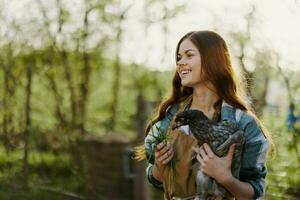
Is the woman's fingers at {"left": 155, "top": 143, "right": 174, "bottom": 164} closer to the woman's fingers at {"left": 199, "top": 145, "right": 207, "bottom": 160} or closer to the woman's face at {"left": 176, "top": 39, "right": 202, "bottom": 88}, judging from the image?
the woman's fingers at {"left": 199, "top": 145, "right": 207, "bottom": 160}

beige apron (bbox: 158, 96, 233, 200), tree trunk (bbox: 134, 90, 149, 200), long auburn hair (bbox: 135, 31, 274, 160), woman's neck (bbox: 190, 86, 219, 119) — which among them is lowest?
tree trunk (bbox: 134, 90, 149, 200)

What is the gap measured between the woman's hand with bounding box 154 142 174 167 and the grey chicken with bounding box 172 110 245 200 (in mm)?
122

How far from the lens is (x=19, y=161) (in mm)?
10562

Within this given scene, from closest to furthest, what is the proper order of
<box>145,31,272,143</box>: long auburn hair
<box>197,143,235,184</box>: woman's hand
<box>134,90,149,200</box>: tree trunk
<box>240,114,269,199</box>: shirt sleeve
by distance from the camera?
<box>197,143,235,184</box>: woman's hand
<box>240,114,269,199</box>: shirt sleeve
<box>145,31,272,143</box>: long auburn hair
<box>134,90,149,200</box>: tree trunk

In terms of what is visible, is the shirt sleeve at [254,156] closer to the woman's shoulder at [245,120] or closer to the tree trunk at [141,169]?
the woman's shoulder at [245,120]

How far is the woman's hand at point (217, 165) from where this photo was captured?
9.23 feet

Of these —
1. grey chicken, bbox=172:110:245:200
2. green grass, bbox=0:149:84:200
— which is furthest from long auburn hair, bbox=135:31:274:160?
green grass, bbox=0:149:84:200

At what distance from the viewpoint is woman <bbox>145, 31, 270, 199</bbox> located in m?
2.86

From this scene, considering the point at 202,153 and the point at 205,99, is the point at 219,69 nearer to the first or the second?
the point at 205,99

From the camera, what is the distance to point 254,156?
2928 mm

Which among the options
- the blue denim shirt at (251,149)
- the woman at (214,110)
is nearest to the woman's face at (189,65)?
the woman at (214,110)

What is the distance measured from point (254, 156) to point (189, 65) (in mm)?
477

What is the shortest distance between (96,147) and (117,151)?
0.30 m

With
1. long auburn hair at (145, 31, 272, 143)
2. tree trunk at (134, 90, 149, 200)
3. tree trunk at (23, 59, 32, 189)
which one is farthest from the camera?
tree trunk at (23, 59, 32, 189)
